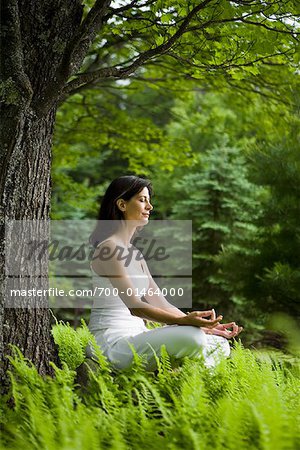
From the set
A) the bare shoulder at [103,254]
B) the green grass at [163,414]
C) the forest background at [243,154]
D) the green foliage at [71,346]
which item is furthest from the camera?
the forest background at [243,154]

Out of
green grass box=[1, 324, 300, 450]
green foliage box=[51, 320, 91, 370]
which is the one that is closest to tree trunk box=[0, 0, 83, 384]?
green grass box=[1, 324, 300, 450]

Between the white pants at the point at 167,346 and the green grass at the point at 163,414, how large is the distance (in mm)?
61

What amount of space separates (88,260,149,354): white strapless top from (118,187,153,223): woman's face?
0.44 m

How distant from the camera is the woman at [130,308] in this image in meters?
3.06

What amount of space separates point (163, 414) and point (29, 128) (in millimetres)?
1731

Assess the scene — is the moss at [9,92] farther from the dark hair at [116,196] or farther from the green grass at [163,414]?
the green grass at [163,414]

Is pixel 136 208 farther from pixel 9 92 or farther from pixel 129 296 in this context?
pixel 9 92

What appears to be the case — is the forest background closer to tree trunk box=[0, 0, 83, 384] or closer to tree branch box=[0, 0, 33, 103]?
tree trunk box=[0, 0, 83, 384]

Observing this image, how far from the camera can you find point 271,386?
2814mm

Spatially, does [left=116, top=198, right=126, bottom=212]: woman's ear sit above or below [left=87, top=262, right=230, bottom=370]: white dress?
above

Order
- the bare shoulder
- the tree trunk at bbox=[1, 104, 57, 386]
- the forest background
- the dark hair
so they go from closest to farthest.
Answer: the tree trunk at bbox=[1, 104, 57, 386], the bare shoulder, the dark hair, the forest background

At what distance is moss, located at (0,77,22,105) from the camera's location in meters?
3.02

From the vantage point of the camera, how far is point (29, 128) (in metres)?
3.19

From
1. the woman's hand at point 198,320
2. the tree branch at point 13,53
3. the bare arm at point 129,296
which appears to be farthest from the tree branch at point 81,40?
the woman's hand at point 198,320
